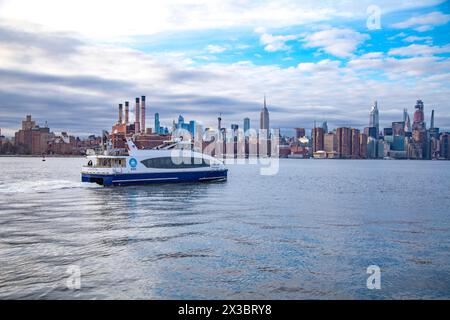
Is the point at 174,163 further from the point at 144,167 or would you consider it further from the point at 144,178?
the point at 144,178

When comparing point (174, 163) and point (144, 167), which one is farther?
point (174, 163)

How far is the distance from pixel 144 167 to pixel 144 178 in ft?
4.63

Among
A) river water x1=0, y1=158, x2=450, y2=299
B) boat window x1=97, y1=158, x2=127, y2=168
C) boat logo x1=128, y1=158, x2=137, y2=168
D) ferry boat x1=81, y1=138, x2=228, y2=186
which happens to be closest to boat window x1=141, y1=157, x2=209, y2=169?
ferry boat x1=81, y1=138, x2=228, y2=186

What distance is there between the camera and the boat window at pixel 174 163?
174 feet

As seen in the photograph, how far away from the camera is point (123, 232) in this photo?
910 inches

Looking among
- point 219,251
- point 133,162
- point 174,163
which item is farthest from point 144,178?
point 219,251

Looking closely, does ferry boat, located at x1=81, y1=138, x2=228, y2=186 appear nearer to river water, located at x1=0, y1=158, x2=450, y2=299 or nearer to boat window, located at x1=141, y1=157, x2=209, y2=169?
boat window, located at x1=141, y1=157, x2=209, y2=169

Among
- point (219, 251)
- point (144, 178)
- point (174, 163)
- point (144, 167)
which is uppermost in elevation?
point (174, 163)

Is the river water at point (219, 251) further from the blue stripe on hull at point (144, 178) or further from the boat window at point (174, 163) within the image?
the boat window at point (174, 163)

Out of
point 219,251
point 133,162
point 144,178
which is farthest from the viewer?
point 144,178

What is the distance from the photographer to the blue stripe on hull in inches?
1969

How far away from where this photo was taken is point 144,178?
51.8 meters
